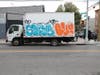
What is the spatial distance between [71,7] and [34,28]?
54.7 metres

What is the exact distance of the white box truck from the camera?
3484 cm

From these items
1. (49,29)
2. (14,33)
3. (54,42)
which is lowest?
(54,42)

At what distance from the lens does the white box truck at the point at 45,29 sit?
34.8 meters

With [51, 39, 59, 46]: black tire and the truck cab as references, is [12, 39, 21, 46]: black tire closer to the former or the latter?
the truck cab

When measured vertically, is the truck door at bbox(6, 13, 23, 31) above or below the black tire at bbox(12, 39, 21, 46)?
above

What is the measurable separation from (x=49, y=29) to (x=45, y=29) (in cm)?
41

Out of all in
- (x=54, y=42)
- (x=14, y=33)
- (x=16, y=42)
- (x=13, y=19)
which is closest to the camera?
(x=54, y=42)

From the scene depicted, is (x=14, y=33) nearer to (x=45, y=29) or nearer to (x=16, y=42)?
(x=16, y=42)

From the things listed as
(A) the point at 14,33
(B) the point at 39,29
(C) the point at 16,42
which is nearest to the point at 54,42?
(B) the point at 39,29

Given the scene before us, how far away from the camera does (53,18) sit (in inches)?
1380

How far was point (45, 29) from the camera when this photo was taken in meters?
35.2

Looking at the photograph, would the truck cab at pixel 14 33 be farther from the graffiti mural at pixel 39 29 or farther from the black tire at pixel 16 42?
the graffiti mural at pixel 39 29

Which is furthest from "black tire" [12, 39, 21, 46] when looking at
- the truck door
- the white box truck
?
the truck door

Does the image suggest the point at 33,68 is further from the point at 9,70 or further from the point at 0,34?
the point at 0,34
